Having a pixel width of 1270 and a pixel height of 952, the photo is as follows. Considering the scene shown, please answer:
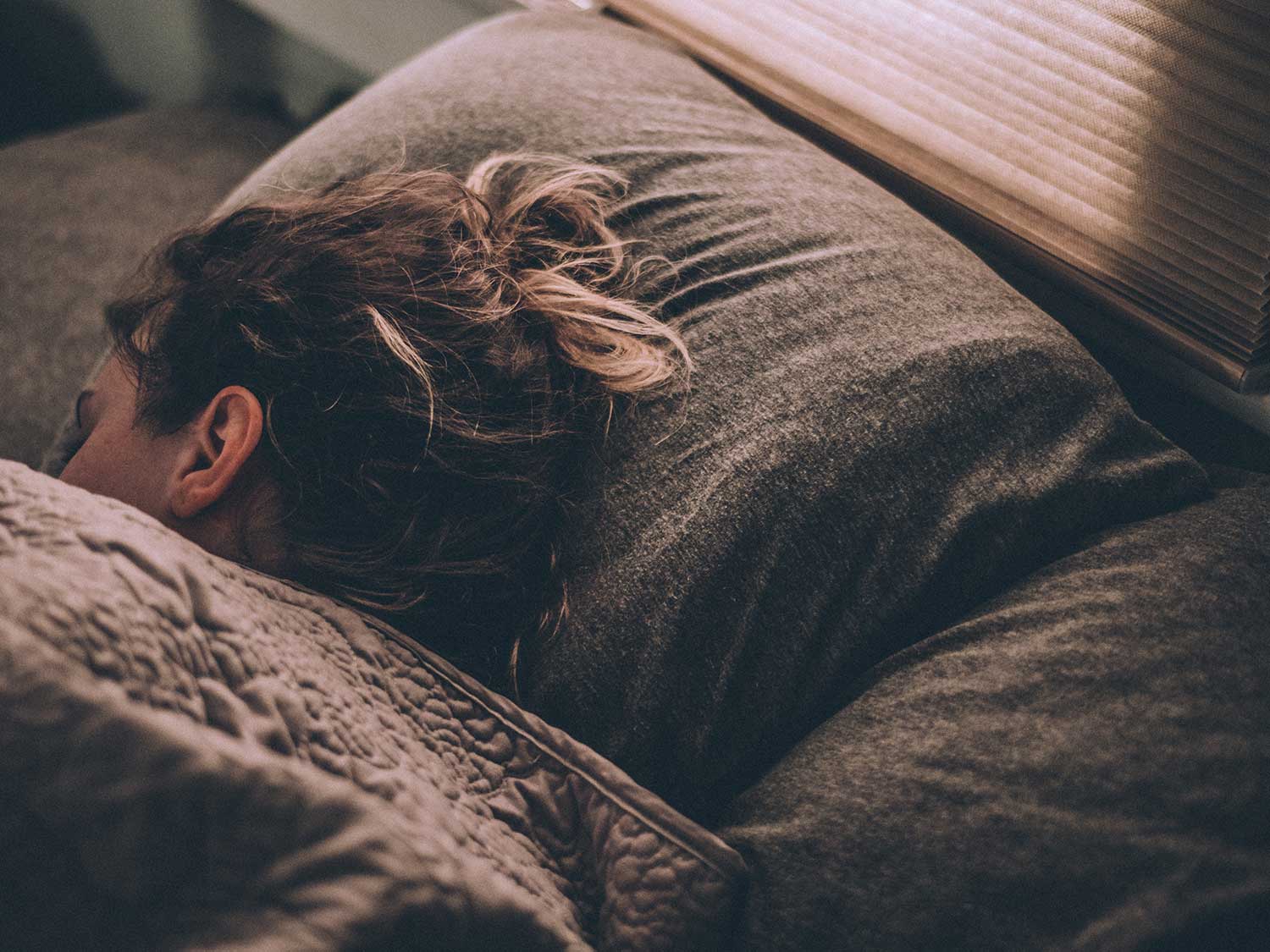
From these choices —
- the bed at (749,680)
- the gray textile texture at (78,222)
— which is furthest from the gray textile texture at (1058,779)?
the gray textile texture at (78,222)

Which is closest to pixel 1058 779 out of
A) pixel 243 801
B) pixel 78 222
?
pixel 243 801

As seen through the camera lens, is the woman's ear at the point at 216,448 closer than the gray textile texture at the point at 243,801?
No

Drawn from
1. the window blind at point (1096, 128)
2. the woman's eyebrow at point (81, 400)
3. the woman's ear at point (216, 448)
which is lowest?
the woman's eyebrow at point (81, 400)

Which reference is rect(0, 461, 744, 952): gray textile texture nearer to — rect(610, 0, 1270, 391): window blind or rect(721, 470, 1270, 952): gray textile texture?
rect(721, 470, 1270, 952): gray textile texture

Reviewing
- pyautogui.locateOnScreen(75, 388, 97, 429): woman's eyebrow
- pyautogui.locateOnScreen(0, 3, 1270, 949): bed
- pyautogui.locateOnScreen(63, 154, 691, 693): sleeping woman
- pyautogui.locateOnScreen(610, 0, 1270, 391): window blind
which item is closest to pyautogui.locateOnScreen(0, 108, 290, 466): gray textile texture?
pyautogui.locateOnScreen(75, 388, 97, 429): woman's eyebrow

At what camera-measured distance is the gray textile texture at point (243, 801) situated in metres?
0.36

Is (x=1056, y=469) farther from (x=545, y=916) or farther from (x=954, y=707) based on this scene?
(x=545, y=916)

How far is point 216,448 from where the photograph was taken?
2.12 feet

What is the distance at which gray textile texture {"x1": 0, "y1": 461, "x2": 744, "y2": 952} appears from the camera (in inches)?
14.0

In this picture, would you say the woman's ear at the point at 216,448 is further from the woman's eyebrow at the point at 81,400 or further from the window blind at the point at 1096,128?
the window blind at the point at 1096,128

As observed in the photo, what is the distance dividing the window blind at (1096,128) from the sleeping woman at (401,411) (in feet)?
1.19

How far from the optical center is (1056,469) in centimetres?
55

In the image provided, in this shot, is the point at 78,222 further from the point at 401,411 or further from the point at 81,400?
the point at 401,411

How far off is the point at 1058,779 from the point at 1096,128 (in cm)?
54
